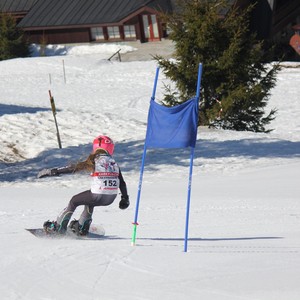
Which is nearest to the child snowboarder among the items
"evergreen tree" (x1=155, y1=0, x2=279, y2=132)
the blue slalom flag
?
the blue slalom flag

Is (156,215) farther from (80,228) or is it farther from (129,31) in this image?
(129,31)

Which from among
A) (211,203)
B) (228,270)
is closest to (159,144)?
(228,270)

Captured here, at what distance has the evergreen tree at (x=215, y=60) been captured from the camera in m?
24.8

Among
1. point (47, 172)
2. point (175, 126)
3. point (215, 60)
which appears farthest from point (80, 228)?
point (215, 60)

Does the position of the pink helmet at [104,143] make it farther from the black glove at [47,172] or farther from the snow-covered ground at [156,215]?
the snow-covered ground at [156,215]

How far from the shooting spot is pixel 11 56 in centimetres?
5097

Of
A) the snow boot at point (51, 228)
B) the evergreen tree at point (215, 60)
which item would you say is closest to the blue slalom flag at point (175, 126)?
the snow boot at point (51, 228)

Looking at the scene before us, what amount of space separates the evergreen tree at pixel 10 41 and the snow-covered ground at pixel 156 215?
17728mm

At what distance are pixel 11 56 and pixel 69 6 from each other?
872cm

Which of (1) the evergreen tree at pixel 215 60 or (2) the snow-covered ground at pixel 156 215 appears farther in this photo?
(1) the evergreen tree at pixel 215 60

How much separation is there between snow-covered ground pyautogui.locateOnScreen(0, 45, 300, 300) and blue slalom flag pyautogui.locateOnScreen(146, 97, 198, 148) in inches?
47.3

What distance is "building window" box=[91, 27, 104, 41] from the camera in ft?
185

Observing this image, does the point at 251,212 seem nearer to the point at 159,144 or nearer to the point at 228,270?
the point at 159,144

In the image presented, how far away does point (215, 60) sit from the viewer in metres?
25.3
